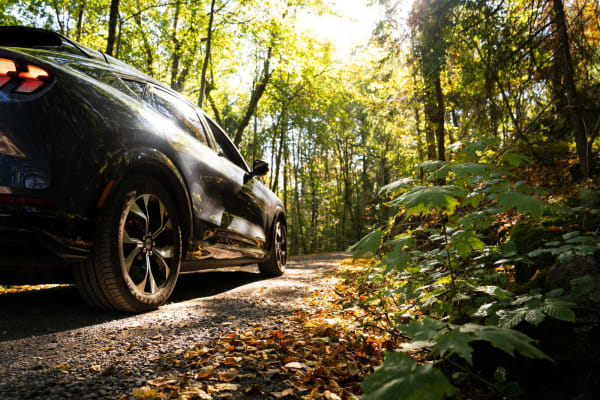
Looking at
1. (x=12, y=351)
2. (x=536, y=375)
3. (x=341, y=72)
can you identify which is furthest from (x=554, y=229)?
(x=341, y=72)

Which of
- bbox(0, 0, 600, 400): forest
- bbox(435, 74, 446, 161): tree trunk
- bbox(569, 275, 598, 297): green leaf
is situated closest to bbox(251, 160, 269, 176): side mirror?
bbox(0, 0, 600, 400): forest

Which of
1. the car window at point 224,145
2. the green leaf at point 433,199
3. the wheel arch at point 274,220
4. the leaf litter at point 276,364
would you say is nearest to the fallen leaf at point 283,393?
the leaf litter at point 276,364

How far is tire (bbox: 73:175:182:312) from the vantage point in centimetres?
219

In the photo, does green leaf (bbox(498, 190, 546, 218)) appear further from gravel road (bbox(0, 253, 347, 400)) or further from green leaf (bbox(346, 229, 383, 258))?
gravel road (bbox(0, 253, 347, 400))

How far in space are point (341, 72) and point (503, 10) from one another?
44.0 ft

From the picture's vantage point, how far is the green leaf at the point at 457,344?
973 millimetres

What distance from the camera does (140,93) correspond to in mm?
2779

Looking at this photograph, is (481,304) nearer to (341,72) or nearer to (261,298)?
(261,298)

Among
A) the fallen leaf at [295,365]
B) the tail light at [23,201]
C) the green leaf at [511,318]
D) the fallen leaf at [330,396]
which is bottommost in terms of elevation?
the fallen leaf at [330,396]

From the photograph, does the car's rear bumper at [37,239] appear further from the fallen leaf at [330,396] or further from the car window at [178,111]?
the fallen leaf at [330,396]

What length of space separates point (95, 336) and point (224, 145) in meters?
2.72

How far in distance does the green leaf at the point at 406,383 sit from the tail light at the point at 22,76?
2.25 metres

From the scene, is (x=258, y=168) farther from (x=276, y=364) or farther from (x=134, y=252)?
(x=276, y=364)

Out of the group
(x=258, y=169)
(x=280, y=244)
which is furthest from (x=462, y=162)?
(x=280, y=244)
